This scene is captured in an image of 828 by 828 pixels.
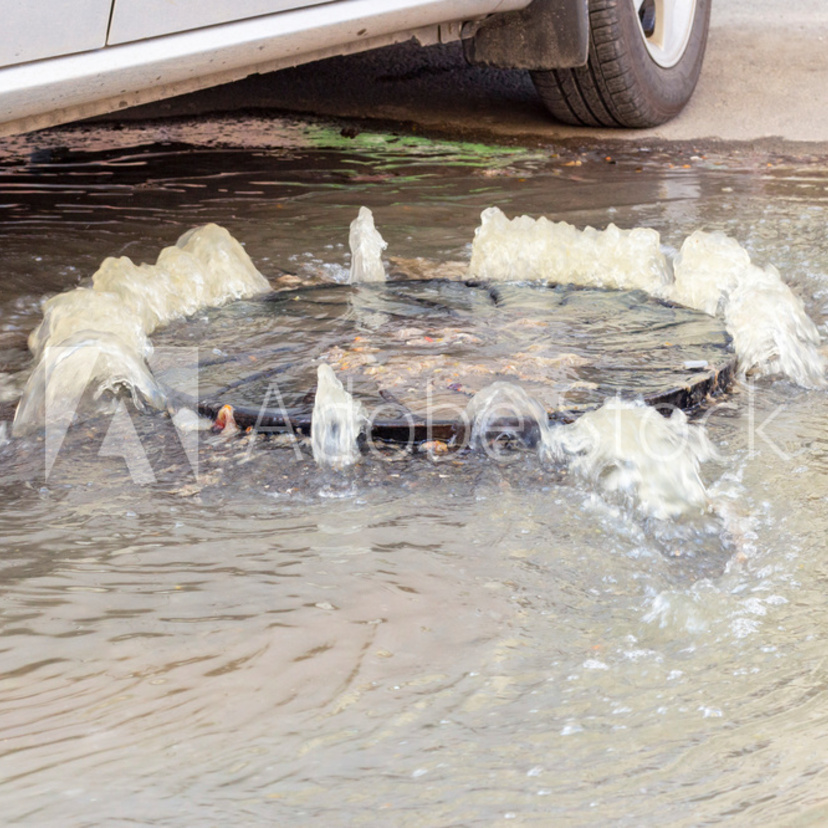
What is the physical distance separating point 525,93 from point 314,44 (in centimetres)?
334

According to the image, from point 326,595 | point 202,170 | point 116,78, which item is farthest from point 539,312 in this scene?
point 202,170

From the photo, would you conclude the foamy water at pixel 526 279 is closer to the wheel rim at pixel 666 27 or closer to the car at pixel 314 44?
the car at pixel 314 44

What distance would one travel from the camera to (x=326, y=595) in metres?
1.69

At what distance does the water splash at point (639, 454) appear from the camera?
79.2 inches

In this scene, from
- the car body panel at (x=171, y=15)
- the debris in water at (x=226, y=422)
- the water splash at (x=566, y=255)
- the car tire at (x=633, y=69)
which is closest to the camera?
the debris in water at (x=226, y=422)

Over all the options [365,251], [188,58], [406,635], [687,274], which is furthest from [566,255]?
[406,635]

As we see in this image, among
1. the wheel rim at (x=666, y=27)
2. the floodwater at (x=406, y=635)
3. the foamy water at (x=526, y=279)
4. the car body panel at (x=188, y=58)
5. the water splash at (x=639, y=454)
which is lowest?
the floodwater at (x=406, y=635)

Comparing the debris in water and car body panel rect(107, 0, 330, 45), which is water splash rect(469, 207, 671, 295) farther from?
the debris in water

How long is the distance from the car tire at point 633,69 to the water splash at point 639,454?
3.07m

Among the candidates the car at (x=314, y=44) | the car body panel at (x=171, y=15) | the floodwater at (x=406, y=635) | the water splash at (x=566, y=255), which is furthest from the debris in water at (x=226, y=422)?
the water splash at (x=566, y=255)

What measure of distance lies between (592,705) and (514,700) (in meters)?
0.10

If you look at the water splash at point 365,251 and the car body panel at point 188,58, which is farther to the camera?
the water splash at point 365,251

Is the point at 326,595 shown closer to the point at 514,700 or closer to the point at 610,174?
the point at 514,700

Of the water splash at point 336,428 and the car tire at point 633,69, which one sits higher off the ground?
the car tire at point 633,69
